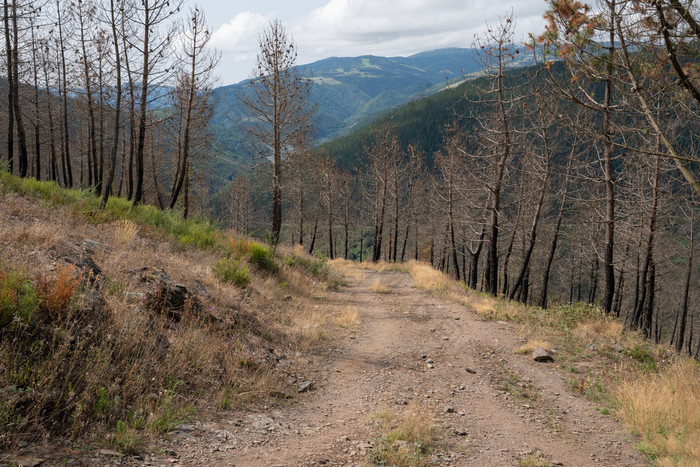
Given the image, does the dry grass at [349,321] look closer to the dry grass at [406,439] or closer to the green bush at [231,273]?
the green bush at [231,273]

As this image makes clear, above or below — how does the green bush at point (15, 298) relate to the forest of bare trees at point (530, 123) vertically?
below

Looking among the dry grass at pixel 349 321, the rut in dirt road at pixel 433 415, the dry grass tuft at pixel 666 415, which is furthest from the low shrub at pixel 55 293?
the dry grass tuft at pixel 666 415

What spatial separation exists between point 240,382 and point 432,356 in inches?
150

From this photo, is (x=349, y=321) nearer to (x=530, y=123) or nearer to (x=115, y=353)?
(x=115, y=353)

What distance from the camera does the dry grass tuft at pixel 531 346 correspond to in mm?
7223

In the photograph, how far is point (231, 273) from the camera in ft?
28.2

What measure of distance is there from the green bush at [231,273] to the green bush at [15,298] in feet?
14.8

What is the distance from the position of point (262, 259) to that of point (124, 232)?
436 centimetres

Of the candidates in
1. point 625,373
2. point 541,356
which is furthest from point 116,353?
point 625,373

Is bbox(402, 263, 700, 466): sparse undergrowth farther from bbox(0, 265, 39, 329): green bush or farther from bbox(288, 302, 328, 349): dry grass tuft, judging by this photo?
bbox(0, 265, 39, 329): green bush

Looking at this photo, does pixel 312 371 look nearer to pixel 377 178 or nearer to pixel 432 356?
pixel 432 356

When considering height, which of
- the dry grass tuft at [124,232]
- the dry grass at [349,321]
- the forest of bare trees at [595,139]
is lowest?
the dry grass at [349,321]

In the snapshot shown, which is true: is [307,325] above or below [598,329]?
above

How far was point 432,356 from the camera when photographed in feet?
23.4
